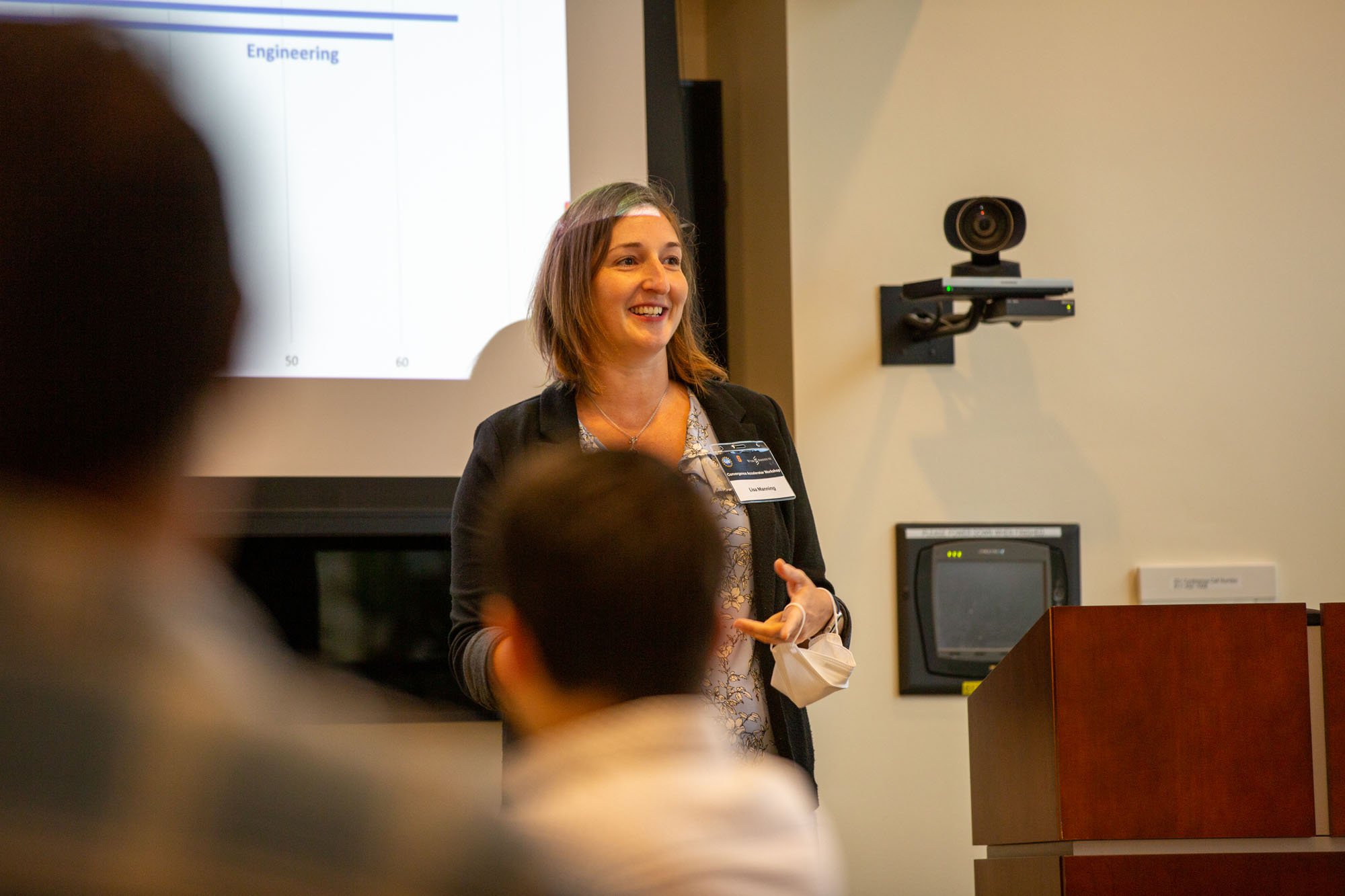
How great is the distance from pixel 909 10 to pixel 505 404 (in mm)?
1426

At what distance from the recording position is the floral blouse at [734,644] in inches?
74.8

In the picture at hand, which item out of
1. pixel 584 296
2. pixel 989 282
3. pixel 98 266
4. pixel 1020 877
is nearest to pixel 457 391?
pixel 584 296

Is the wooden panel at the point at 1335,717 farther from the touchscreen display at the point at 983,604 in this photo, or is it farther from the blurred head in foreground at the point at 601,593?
the touchscreen display at the point at 983,604

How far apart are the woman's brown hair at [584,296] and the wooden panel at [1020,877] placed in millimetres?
903

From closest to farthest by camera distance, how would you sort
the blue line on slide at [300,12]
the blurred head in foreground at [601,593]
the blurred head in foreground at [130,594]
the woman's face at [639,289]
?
the blurred head in foreground at [130,594], the blurred head in foreground at [601,593], the woman's face at [639,289], the blue line on slide at [300,12]

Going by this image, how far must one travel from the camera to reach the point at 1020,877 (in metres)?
1.73

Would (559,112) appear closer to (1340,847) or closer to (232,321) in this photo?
(1340,847)

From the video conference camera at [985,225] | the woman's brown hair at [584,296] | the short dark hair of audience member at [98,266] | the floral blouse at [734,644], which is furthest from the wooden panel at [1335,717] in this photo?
the short dark hair of audience member at [98,266]

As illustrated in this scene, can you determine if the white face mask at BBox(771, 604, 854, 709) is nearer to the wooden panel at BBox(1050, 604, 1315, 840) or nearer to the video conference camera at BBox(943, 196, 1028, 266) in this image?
the wooden panel at BBox(1050, 604, 1315, 840)

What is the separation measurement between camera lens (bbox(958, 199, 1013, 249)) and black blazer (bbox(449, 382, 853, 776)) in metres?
0.91

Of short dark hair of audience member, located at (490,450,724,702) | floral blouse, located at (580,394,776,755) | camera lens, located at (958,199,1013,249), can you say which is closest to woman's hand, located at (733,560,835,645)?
floral blouse, located at (580,394,776,755)

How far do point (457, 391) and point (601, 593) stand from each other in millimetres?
1975

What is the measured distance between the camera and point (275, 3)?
2.63m

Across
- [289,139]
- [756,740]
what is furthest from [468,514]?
[289,139]
